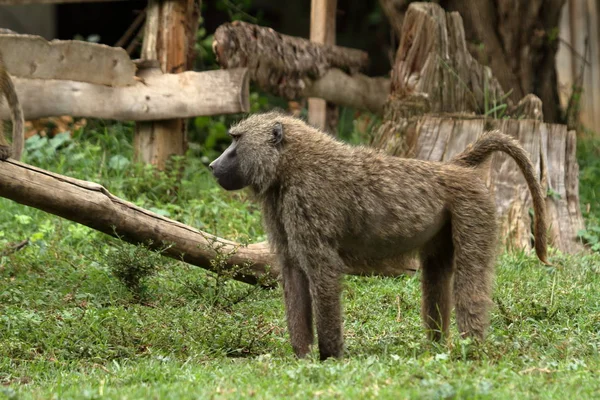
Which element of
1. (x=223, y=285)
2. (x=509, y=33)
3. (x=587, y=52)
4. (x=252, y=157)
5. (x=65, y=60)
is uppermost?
(x=509, y=33)

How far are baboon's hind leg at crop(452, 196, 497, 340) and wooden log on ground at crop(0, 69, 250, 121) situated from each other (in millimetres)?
3815

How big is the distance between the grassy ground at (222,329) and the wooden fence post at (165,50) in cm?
28

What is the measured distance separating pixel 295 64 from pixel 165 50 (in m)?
1.29

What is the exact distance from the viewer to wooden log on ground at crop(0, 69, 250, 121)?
812cm

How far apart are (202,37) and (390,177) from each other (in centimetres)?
693

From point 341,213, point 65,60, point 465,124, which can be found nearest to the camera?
point 341,213

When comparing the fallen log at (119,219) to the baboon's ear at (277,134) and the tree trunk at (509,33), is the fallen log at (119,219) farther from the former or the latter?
the tree trunk at (509,33)

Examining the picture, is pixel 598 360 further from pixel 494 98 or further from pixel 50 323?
pixel 494 98

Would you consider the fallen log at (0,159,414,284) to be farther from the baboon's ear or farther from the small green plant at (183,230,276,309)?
the baboon's ear

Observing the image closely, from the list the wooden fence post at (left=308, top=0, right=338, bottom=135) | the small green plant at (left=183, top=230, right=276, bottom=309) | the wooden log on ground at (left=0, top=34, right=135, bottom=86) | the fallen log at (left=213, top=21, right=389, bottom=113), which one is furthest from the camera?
the wooden fence post at (left=308, top=0, right=338, bottom=135)

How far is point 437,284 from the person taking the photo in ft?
17.0

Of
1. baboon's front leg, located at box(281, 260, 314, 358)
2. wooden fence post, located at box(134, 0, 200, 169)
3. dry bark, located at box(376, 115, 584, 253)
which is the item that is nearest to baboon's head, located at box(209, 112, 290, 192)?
baboon's front leg, located at box(281, 260, 314, 358)

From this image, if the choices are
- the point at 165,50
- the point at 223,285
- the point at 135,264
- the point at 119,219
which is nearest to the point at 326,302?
the point at 223,285

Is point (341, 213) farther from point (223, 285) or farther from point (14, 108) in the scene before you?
point (14, 108)
